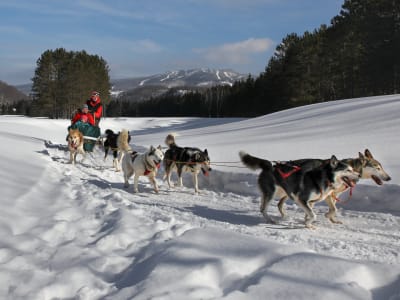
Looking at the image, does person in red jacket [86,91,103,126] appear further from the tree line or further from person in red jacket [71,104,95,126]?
the tree line

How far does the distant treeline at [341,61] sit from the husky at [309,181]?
2715cm

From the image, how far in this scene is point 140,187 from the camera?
313 inches

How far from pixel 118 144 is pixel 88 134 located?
5.76ft

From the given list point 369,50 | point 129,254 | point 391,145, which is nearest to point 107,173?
point 129,254

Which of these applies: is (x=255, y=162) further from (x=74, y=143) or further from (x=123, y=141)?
(x=74, y=143)

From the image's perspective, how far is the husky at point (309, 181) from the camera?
489 centimetres

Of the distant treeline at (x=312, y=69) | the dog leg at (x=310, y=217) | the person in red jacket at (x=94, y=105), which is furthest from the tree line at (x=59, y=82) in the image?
the dog leg at (x=310, y=217)

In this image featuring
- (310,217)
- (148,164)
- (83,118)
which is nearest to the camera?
(310,217)

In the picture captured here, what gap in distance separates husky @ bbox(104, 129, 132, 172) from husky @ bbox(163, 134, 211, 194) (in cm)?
181

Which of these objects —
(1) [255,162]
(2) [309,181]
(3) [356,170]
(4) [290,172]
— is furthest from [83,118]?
(3) [356,170]

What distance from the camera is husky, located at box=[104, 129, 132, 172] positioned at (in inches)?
392

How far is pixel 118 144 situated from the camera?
33.6 feet

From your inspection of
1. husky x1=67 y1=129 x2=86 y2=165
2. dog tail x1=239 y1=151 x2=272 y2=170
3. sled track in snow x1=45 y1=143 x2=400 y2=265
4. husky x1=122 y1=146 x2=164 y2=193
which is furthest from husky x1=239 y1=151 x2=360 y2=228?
husky x1=67 y1=129 x2=86 y2=165

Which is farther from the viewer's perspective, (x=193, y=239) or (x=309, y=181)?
(x=309, y=181)
